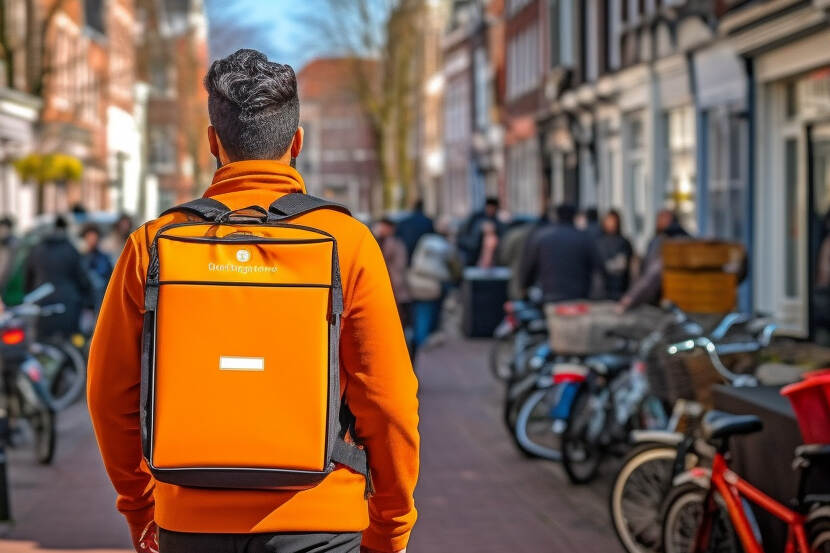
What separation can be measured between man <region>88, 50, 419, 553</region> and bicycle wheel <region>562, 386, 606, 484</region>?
7040 mm

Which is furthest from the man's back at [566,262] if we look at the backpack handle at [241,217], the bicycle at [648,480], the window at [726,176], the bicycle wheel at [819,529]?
the backpack handle at [241,217]

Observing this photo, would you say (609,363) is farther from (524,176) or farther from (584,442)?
(524,176)

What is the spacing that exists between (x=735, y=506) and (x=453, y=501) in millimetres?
3602

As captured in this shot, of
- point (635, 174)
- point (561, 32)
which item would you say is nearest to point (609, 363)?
point (635, 174)

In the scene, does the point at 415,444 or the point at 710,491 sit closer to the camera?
A: the point at 415,444

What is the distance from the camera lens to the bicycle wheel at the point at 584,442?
10.1m

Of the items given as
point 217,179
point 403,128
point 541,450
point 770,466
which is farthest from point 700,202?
point 403,128

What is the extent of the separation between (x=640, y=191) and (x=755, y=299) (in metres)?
8.43

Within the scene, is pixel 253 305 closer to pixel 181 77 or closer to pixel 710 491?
pixel 710 491

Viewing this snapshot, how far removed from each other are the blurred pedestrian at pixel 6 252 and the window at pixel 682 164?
31.5ft

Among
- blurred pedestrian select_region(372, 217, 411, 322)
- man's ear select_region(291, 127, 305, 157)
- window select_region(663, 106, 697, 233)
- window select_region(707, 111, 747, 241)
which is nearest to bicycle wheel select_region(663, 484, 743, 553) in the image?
man's ear select_region(291, 127, 305, 157)

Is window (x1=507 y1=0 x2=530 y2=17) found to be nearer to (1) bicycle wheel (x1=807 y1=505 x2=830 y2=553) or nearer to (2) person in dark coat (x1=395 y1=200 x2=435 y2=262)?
(2) person in dark coat (x1=395 y1=200 x2=435 y2=262)

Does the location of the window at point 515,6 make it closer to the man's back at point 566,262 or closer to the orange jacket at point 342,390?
the man's back at point 566,262

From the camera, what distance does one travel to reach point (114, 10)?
57.2 meters
